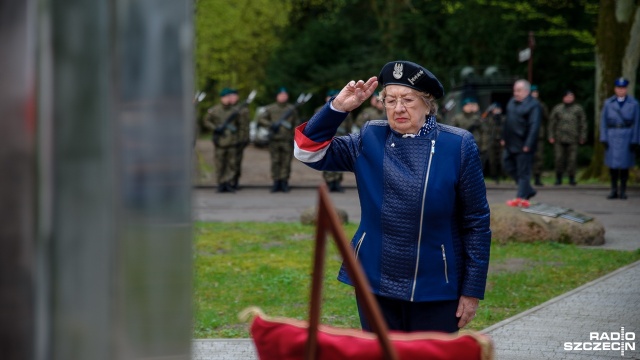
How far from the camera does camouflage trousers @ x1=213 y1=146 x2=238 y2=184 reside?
2353 centimetres

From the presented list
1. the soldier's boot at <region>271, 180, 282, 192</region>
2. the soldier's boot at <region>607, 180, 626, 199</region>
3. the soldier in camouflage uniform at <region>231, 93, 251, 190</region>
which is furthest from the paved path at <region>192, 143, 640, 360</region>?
the soldier in camouflage uniform at <region>231, 93, 251, 190</region>

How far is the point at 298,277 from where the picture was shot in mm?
11039

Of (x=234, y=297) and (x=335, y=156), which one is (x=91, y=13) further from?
(x=234, y=297)

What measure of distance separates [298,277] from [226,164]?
12930 mm

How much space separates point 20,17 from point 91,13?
0.43 feet

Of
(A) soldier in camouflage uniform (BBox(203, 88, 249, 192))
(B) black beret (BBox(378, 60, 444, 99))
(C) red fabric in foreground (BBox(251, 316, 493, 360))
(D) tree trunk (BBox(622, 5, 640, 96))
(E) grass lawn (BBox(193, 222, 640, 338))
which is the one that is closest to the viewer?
(C) red fabric in foreground (BBox(251, 316, 493, 360))

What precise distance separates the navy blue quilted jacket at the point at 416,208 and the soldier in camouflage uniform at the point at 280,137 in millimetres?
19035

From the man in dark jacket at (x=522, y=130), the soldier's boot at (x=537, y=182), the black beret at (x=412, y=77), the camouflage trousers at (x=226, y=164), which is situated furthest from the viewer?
the soldier's boot at (x=537, y=182)

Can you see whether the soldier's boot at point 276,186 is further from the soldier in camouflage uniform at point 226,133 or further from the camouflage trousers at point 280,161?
the soldier in camouflage uniform at point 226,133

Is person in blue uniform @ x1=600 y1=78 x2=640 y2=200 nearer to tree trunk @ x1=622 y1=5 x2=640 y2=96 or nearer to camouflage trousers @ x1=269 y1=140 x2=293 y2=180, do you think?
tree trunk @ x1=622 y1=5 x2=640 y2=96

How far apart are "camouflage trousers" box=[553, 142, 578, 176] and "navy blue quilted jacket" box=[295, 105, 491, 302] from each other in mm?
21343

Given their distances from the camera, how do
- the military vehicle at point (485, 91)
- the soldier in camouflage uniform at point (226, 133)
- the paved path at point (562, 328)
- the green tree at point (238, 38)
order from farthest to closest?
the green tree at point (238, 38) → the military vehicle at point (485, 91) → the soldier in camouflage uniform at point (226, 133) → the paved path at point (562, 328)

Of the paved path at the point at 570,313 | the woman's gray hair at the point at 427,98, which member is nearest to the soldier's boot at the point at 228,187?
the paved path at the point at 570,313

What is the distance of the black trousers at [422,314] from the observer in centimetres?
449
